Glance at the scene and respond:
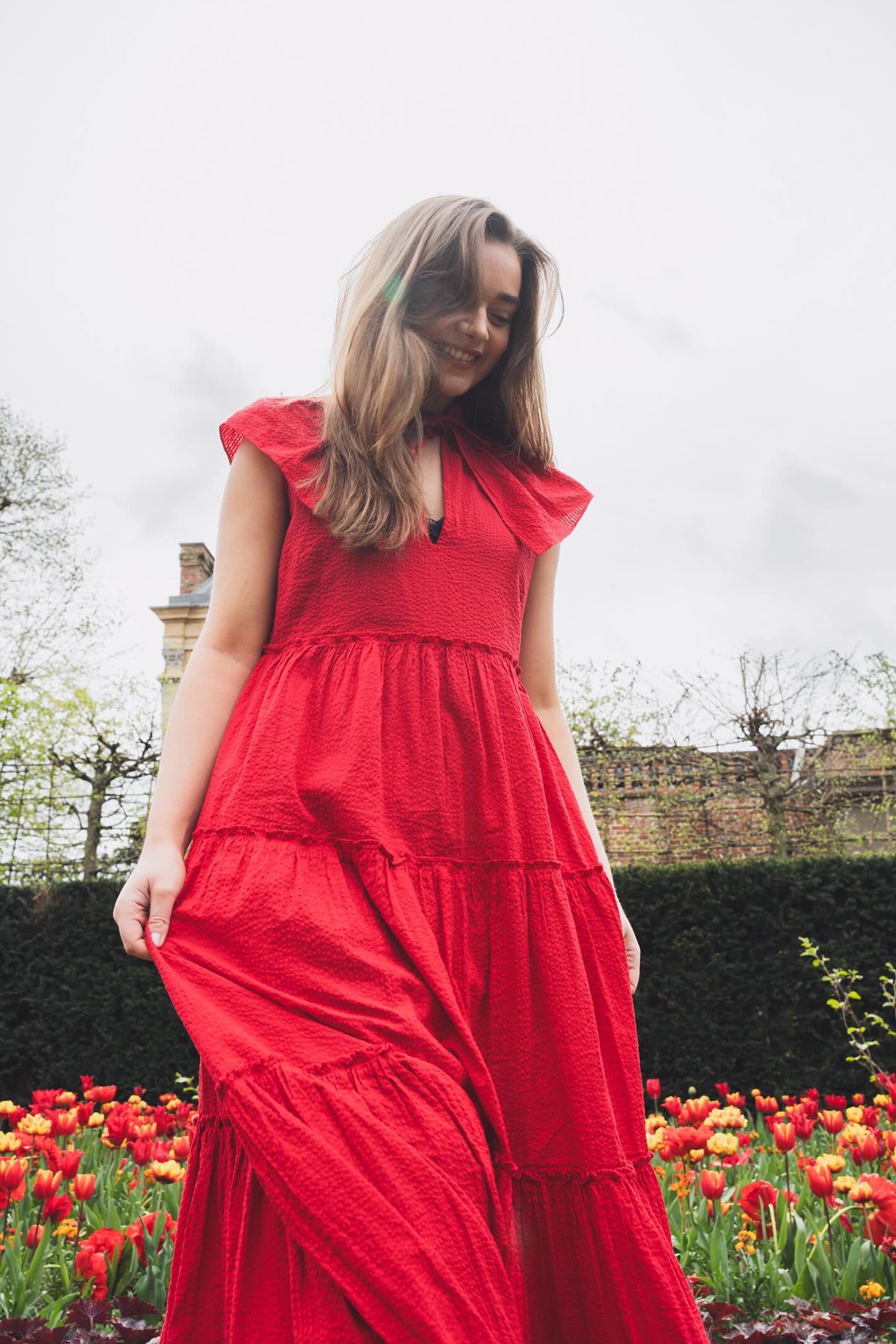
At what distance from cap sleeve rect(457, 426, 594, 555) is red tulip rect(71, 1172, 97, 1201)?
1879 millimetres

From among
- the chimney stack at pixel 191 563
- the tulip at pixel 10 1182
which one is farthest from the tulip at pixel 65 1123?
the chimney stack at pixel 191 563

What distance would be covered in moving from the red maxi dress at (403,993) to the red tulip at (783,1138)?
1.71 metres

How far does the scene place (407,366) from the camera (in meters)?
1.58

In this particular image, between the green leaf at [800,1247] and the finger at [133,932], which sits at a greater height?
the finger at [133,932]

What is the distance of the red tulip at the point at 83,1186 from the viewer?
2.53 m

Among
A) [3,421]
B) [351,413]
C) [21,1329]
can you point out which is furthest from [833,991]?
[3,421]

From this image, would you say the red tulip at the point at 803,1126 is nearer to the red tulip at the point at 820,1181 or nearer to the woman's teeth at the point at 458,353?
the red tulip at the point at 820,1181

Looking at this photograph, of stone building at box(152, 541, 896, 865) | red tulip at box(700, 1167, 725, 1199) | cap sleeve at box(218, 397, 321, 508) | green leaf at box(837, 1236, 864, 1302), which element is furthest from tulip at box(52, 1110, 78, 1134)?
stone building at box(152, 541, 896, 865)

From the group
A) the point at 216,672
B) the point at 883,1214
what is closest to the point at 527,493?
the point at 216,672

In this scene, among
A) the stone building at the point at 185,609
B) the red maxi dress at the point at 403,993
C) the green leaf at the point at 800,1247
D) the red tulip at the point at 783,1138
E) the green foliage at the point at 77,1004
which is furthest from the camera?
the stone building at the point at 185,609

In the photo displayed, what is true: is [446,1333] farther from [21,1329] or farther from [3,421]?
[3,421]

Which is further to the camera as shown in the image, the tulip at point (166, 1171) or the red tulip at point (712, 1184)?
the tulip at point (166, 1171)

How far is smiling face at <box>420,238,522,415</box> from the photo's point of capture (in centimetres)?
165

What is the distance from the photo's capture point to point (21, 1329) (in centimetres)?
198
